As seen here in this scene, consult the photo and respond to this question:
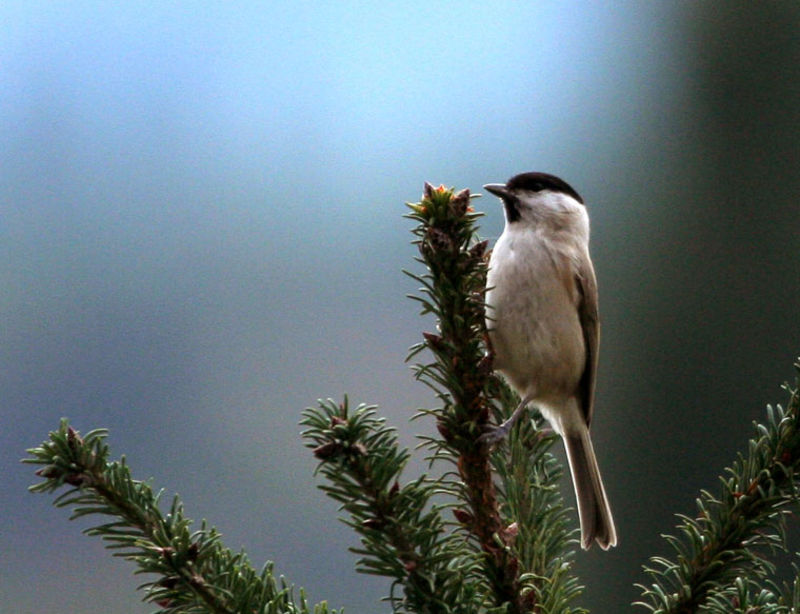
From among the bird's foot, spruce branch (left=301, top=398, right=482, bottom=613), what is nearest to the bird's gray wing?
the bird's foot

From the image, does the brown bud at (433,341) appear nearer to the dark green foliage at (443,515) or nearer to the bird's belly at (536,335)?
the dark green foliage at (443,515)

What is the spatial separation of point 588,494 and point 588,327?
0.49m

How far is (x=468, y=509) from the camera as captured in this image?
1.25 m

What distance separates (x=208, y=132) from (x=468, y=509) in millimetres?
71678

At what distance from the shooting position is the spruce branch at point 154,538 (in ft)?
3.35

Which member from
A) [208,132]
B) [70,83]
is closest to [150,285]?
[208,132]

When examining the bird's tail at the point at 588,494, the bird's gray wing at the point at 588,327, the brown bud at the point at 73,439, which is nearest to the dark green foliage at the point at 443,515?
the brown bud at the point at 73,439

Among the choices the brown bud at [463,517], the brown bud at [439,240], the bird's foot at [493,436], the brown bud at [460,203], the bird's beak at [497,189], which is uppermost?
the bird's beak at [497,189]

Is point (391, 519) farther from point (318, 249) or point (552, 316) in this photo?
point (318, 249)

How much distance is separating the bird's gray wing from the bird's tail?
0.22 feet

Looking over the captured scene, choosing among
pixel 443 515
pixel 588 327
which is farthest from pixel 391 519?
pixel 588 327

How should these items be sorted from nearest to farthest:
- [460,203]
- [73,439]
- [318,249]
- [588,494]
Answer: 1. [73,439]
2. [460,203]
3. [588,494]
4. [318,249]

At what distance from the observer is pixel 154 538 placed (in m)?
1.05

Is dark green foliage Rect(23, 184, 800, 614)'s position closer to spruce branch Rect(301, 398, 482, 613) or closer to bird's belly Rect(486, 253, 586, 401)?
spruce branch Rect(301, 398, 482, 613)
